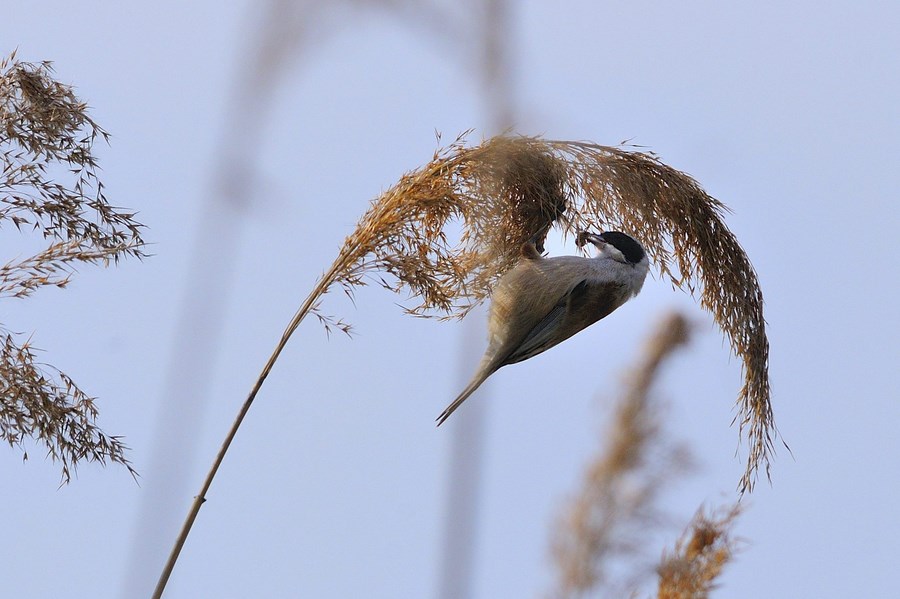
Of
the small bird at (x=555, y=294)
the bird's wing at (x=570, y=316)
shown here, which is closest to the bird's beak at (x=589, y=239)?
the small bird at (x=555, y=294)

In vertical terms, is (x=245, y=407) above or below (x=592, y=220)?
below

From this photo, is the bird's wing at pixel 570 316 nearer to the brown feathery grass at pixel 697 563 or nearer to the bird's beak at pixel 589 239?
the bird's beak at pixel 589 239

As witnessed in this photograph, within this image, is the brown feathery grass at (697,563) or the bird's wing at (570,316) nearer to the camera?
the brown feathery grass at (697,563)

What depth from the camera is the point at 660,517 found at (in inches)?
88.8

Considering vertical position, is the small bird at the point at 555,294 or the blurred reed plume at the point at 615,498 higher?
the small bird at the point at 555,294

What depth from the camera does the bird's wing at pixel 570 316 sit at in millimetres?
3186

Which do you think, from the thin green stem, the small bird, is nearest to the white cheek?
the small bird

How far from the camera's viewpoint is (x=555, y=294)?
3.21 m

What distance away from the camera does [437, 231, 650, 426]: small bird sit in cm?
313

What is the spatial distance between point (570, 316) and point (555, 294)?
100mm

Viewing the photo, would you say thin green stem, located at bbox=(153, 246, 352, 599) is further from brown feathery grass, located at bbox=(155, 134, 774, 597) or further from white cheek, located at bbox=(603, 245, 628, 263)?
white cheek, located at bbox=(603, 245, 628, 263)

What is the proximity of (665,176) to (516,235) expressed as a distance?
1.75 feet

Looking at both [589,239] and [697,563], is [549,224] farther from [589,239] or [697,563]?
[697,563]

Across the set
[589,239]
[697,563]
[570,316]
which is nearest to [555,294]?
[570,316]
